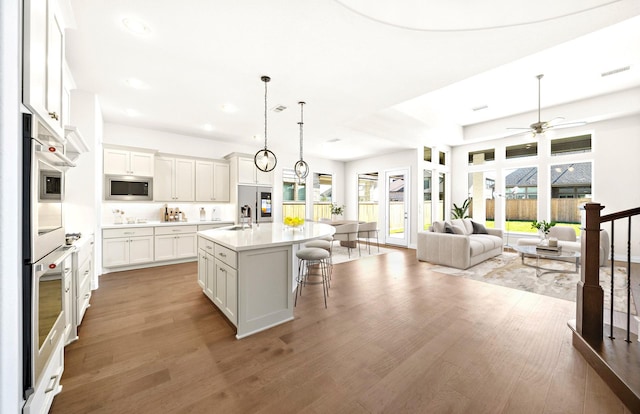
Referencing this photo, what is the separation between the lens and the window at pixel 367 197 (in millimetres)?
8680

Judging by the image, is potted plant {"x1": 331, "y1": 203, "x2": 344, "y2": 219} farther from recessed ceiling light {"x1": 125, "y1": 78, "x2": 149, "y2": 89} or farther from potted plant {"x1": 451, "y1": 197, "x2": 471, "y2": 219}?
recessed ceiling light {"x1": 125, "y1": 78, "x2": 149, "y2": 89}

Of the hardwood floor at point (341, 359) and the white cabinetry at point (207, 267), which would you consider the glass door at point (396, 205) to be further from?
the white cabinetry at point (207, 267)

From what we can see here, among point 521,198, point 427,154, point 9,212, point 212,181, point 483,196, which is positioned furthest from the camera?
point 483,196

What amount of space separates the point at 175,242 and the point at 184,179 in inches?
54.8

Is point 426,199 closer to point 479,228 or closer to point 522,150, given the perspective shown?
point 479,228

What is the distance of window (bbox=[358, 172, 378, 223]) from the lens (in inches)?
342

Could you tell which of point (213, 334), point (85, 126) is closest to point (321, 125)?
point (85, 126)

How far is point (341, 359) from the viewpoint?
204 centimetres

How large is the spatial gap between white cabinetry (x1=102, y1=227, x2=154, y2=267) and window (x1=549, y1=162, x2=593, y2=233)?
9.52 m

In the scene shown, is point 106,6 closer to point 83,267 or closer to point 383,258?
point 83,267

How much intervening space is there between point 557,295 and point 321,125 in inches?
184

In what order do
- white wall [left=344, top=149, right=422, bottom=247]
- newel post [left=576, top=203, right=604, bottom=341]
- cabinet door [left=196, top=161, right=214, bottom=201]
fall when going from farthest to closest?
white wall [left=344, top=149, right=422, bottom=247], cabinet door [left=196, top=161, right=214, bottom=201], newel post [left=576, top=203, right=604, bottom=341]

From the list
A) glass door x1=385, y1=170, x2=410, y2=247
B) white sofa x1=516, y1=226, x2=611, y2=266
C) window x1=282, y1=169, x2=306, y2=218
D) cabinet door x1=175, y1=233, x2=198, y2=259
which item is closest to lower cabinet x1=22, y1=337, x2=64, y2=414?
cabinet door x1=175, y1=233, x2=198, y2=259

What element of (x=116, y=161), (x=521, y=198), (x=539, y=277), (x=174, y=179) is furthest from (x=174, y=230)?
(x=521, y=198)
